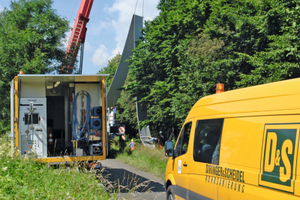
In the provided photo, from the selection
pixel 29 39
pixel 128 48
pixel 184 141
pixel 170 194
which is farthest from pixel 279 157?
pixel 128 48

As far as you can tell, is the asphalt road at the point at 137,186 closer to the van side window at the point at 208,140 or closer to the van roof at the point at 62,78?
the van side window at the point at 208,140

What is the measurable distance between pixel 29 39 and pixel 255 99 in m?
18.3

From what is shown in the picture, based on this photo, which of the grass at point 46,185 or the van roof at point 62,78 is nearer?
the grass at point 46,185

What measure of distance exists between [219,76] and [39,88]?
8267 mm

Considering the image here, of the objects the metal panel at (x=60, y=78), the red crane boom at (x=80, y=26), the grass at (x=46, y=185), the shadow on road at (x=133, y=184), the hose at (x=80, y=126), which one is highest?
the red crane boom at (x=80, y=26)

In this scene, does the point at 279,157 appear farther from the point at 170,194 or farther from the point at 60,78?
the point at 60,78

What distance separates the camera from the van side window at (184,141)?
19.1 ft

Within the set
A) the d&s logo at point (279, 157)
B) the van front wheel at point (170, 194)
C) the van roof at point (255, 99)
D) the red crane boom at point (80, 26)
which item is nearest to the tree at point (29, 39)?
the red crane boom at point (80, 26)

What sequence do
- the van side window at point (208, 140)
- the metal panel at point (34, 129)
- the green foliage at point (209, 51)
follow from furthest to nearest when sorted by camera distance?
the green foliage at point (209, 51) < the metal panel at point (34, 129) < the van side window at point (208, 140)

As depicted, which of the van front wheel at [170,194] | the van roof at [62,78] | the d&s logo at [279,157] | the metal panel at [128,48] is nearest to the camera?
the d&s logo at [279,157]

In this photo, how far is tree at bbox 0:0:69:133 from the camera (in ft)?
64.8

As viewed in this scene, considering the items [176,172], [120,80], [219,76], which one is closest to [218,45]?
[219,76]

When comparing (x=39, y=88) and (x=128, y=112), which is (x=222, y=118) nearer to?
(x=39, y=88)

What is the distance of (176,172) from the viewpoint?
236 inches
